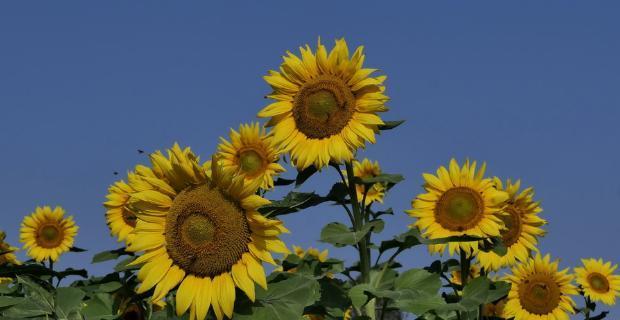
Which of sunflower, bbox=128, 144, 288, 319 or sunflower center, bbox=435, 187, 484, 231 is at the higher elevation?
sunflower center, bbox=435, 187, 484, 231

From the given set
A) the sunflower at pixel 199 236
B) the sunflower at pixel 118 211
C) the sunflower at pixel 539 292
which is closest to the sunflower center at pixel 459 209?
the sunflower at pixel 539 292

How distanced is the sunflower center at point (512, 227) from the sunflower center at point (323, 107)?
2.70m

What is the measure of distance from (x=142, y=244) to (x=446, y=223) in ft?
11.2

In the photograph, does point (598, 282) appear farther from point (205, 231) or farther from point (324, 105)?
point (205, 231)

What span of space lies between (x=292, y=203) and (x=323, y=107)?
113 cm

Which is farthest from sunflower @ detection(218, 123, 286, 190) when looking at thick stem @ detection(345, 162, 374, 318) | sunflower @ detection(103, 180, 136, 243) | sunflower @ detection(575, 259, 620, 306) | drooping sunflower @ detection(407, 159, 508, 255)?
sunflower @ detection(575, 259, 620, 306)

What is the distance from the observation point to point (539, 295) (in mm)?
9195

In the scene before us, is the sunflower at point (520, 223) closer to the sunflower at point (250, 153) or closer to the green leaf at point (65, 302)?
the sunflower at point (250, 153)

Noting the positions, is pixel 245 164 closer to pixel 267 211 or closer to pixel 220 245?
pixel 267 211

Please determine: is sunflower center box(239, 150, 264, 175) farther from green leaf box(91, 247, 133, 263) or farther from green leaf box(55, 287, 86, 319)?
green leaf box(55, 287, 86, 319)

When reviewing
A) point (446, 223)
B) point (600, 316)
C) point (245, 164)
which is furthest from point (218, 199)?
point (600, 316)

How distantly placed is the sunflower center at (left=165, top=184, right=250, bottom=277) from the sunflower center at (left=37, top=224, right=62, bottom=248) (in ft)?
31.9

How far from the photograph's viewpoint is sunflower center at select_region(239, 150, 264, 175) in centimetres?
977

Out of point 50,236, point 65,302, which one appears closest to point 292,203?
point 65,302
